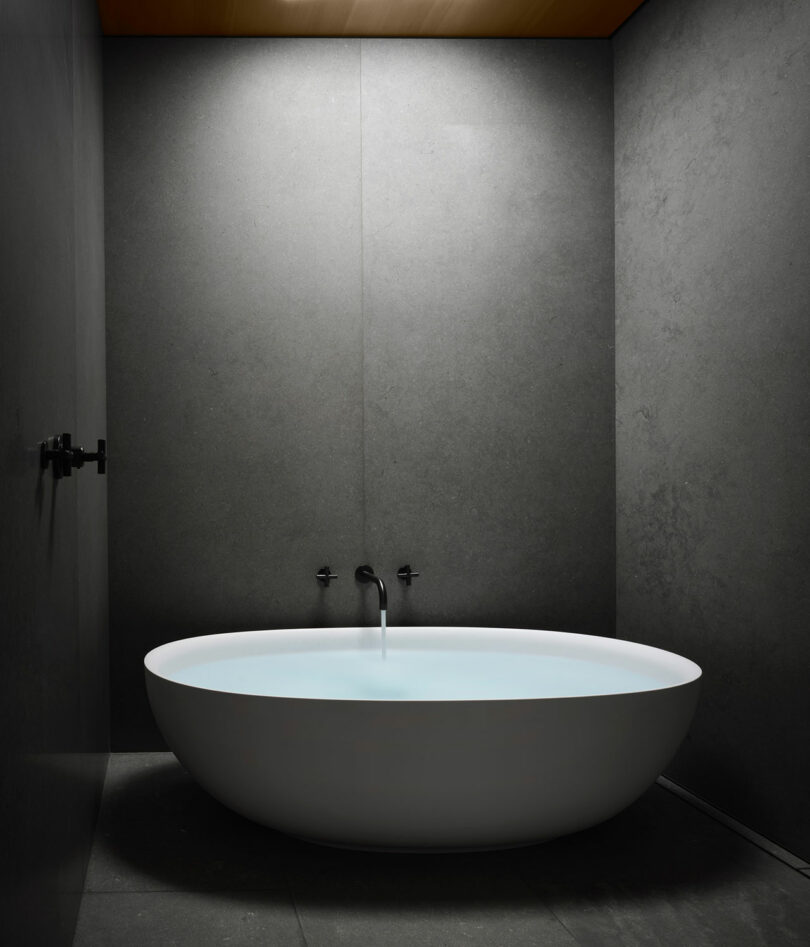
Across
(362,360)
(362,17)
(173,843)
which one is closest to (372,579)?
(362,360)

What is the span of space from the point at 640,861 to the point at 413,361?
1.84 meters

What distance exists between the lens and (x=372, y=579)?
3.26 m

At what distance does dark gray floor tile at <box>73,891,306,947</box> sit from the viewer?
1996 millimetres

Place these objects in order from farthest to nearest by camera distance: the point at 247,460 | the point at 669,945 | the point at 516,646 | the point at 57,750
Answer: the point at 247,460 < the point at 516,646 < the point at 669,945 < the point at 57,750

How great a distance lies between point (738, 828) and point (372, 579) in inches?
54.0

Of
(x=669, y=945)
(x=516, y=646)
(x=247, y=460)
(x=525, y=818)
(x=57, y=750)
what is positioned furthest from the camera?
(x=247, y=460)

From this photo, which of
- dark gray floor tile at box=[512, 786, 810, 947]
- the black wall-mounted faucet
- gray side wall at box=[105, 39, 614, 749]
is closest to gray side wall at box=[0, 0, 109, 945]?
gray side wall at box=[105, 39, 614, 749]

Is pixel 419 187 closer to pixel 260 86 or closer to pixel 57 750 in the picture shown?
pixel 260 86

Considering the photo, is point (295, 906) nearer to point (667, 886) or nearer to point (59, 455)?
point (667, 886)

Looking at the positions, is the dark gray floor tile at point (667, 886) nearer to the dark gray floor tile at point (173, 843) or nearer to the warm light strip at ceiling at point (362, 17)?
the dark gray floor tile at point (173, 843)

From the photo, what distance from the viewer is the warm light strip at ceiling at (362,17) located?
316 centimetres

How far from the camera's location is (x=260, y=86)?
3395mm

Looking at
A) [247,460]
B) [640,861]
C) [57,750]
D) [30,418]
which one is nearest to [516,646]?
[640,861]

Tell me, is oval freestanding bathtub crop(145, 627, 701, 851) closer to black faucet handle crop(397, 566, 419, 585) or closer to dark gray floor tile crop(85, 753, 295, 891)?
dark gray floor tile crop(85, 753, 295, 891)
